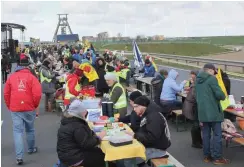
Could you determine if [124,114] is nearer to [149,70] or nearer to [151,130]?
[151,130]

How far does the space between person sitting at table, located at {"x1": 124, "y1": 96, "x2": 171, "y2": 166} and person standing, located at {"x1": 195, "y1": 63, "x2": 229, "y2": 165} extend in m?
1.40

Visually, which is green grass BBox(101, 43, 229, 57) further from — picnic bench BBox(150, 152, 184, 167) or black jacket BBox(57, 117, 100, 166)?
black jacket BBox(57, 117, 100, 166)

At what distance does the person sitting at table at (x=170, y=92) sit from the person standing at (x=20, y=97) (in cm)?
367

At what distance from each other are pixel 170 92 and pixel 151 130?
4.41 meters

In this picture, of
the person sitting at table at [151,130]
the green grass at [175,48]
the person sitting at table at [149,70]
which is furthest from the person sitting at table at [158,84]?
the green grass at [175,48]

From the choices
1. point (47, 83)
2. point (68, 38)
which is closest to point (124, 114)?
point (47, 83)

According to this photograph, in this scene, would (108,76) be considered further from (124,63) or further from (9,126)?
(124,63)

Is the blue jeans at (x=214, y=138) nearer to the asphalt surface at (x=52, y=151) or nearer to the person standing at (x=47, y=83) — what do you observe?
the asphalt surface at (x=52, y=151)

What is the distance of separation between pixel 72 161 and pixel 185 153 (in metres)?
3.14

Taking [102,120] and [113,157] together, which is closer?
[113,157]

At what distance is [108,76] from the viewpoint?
8367 millimetres

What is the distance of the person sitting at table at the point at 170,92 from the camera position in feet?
32.9

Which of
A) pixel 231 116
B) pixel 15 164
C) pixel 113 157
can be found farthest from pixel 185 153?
pixel 15 164

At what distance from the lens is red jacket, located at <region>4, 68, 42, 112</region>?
7723 millimetres
